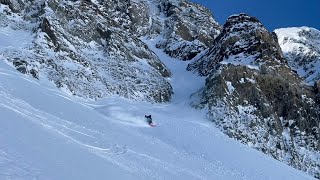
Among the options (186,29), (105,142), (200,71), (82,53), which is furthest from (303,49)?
(105,142)

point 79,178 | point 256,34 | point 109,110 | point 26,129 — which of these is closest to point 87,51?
point 109,110

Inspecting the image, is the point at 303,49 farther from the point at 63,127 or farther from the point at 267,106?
the point at 63,127

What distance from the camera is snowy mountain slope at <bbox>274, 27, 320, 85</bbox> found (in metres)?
84.5

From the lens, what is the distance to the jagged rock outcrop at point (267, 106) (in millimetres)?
40812

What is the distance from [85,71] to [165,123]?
10971 mm

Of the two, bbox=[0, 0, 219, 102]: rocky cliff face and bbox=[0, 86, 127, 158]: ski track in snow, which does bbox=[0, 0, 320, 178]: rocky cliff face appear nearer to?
bbox=[0, 0, 219, 102]: rocky cliff face

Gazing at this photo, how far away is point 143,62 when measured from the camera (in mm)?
53281

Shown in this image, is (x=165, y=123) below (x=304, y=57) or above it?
below

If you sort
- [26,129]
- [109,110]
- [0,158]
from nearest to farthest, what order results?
[0,158] < [26,129] < [109,110]

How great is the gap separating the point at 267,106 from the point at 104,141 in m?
24.3

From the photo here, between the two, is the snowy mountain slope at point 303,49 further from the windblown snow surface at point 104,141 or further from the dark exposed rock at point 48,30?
the dark exposed rock at point 48,30

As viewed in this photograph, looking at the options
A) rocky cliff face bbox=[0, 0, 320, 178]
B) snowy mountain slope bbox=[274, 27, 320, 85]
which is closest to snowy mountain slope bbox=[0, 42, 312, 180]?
rocky cliff face bbox=[0, 0, 320, 178]

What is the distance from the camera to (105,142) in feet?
78.6

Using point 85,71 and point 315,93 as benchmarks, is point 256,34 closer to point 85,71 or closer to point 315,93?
point 315,93
